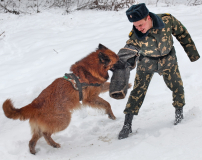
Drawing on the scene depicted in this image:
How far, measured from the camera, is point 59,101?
2895 mm

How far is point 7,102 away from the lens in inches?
107

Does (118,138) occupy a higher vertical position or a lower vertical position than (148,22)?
lower

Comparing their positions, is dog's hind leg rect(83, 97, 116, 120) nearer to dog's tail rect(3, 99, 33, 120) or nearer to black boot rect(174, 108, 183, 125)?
dog's tail rect(3, 99, 33, 120)

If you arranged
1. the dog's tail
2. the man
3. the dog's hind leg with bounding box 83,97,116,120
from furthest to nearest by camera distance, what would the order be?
1. the dog's hind leg with bounding box 83,97,116,120
2. the dog's tail
3. the man

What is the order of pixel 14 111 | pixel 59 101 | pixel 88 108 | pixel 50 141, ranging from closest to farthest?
pixel 14 111 → pixel 59 101 → pixel 50 141 → pixel 88 108

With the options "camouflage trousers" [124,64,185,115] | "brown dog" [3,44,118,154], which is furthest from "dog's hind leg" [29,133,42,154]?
"camouflage trousers" [124,64,185,115]

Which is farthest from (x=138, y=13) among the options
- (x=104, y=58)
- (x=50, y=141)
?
(x=50, y=141)

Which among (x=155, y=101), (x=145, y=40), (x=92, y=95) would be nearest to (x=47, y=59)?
(x=92, y=95)

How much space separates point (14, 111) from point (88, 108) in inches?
67.4

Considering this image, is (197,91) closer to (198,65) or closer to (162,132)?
(198,65)

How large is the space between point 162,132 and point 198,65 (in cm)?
257

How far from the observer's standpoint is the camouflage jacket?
96.0 inches

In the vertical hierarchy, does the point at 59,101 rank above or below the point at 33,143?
above

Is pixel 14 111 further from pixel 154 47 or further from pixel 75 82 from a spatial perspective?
pixel 154 47
